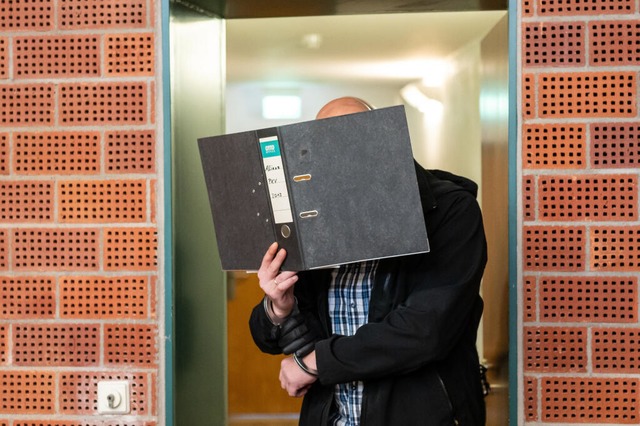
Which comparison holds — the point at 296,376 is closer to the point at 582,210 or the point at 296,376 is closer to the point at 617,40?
the point at 582,210

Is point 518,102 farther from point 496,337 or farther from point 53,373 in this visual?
point 53,373

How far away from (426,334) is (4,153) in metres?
1.38

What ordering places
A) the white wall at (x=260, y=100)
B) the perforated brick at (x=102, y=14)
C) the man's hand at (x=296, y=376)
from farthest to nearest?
the white wall at (x=260, y=100)
the perforated brick at (x=102, y=14)
the man's hand at (x=296, y=376)

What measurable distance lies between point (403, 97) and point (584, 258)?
250 centimetres

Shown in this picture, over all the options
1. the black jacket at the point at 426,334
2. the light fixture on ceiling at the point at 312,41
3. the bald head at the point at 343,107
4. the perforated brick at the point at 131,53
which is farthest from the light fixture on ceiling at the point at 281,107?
the black jacket at the point at 426,334

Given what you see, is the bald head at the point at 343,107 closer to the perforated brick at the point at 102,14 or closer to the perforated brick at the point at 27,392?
the perforated brick at the point at 102,14

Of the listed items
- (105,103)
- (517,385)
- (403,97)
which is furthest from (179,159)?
(403,97)

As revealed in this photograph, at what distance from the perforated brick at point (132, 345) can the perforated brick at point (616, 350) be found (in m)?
1.21

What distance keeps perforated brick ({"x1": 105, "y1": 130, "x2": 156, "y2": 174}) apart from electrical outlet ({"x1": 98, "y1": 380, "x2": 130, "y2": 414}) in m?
0.60

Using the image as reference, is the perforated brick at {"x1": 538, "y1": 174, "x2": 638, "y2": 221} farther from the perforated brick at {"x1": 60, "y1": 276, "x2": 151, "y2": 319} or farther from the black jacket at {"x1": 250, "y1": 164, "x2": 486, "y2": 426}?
the perforated brick at {"x1": 60, "y1": 276, "x2": 151, "y2": 319}

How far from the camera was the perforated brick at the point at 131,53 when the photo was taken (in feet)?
7.15

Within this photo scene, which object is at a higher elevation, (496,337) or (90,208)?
(90,208)

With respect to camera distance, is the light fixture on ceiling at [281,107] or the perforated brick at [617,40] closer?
the perforated brick at [617,40]

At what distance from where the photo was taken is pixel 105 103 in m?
2.20
